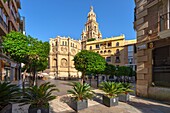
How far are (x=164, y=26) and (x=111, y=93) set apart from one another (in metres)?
5.75

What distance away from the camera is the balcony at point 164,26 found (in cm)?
859

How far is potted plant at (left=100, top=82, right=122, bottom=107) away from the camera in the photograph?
778 cm

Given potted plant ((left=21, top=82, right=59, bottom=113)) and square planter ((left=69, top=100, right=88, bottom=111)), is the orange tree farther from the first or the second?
potted plant ((left=21, top=82, right=59, bottom=113))

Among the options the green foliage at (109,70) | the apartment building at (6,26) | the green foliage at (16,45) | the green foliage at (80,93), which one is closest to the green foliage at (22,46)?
the green foliage at (16,45)

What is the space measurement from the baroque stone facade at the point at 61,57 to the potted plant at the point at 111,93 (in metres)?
61.0

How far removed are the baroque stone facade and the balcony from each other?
61.5 meters

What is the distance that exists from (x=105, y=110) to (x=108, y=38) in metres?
46.2

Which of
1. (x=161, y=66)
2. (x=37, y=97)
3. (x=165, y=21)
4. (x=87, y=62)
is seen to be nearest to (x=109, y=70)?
(x=87, y=62)

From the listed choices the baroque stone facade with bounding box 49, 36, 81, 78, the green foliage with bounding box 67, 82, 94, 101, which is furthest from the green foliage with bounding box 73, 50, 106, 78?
the baroque stone facade with bounding box 49, 36, 81, 78

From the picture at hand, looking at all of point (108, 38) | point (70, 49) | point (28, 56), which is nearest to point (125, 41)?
point (108, 38)

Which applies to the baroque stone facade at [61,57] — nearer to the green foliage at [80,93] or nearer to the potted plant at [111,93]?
the potted plant at [111,93]

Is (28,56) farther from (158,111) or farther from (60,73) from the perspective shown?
(60,73)

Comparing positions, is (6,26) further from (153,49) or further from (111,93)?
(153,49)

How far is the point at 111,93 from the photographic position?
8.17 meters
